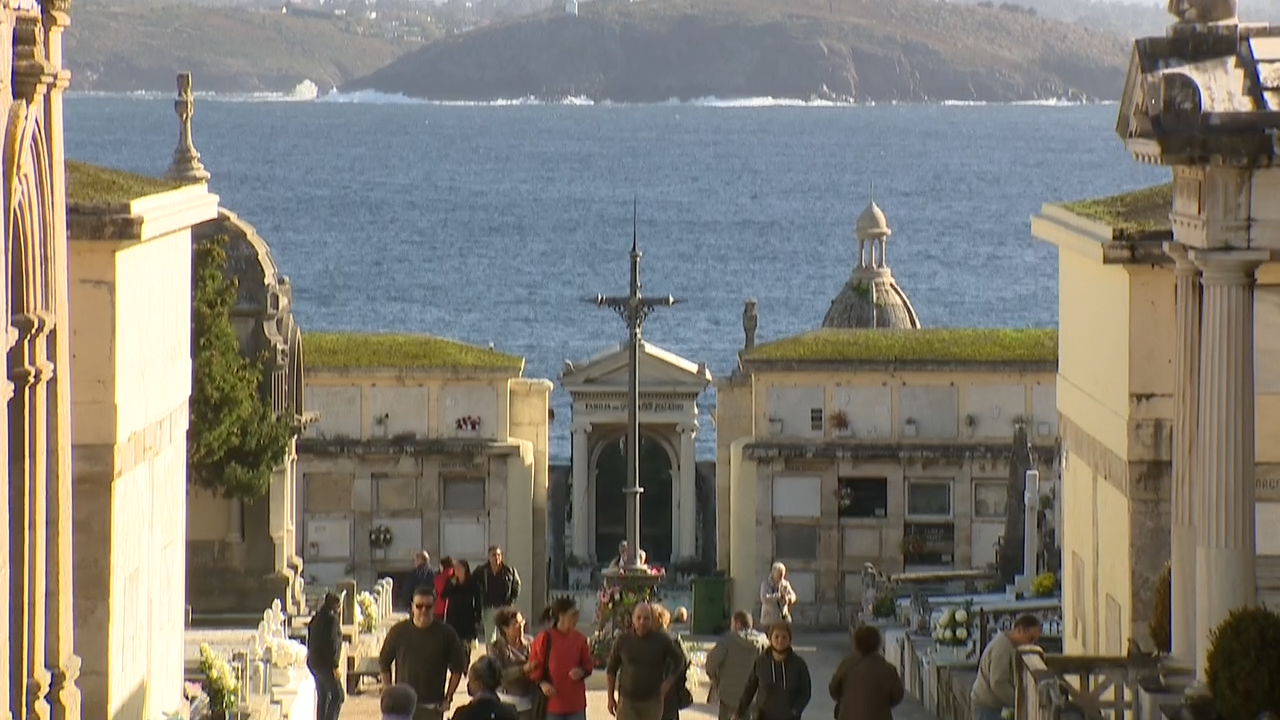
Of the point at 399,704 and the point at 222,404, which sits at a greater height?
the point at 222,404

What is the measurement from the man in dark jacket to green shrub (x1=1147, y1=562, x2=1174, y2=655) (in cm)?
517

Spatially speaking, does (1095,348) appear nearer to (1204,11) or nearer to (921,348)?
(1204,11)

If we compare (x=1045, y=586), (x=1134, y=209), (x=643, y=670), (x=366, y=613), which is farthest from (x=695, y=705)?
(x=643, y=670)

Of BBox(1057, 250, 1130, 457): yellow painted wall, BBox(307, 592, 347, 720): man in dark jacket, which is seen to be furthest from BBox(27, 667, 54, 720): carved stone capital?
BBox(1057, 250, 1130, 457): yellow painted wall

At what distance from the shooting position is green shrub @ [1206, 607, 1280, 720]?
14.4 meters

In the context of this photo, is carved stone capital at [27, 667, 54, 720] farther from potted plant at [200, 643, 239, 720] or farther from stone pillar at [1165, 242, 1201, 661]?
stone pillar at [1165, 242, 1201, 661]

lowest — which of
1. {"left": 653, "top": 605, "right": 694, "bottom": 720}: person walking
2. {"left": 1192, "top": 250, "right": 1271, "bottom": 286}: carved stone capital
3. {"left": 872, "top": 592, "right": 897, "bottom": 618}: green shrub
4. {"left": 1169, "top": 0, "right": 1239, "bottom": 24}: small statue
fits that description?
{"left": 872, "top": 592, "right": 897, "bottom": 618}: green shrub

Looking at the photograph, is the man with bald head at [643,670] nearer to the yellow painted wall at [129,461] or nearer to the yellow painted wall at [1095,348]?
the yellow painted wall at [129,461]

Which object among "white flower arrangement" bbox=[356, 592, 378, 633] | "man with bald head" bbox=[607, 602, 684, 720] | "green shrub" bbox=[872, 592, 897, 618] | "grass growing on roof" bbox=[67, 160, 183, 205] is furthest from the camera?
"green shrub" bbox=[872, 592, 897, 618]

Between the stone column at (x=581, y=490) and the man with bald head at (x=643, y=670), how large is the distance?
857 inches

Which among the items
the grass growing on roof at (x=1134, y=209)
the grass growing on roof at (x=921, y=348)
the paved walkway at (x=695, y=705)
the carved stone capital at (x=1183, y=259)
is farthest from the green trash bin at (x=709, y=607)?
the carved stone capital at (x=1183, y=259)

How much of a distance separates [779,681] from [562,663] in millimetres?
1214

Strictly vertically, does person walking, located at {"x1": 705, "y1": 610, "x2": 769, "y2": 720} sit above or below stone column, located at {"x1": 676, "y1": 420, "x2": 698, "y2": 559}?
below

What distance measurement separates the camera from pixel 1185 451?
15.4m
